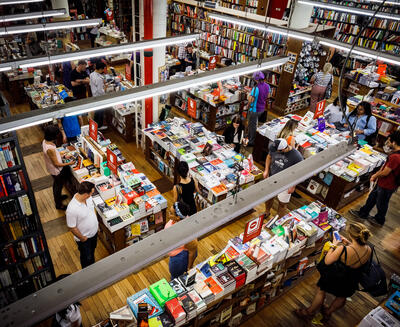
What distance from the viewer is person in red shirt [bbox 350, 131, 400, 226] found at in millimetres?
5508

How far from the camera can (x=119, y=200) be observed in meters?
5.20

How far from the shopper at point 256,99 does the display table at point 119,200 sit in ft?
11.6

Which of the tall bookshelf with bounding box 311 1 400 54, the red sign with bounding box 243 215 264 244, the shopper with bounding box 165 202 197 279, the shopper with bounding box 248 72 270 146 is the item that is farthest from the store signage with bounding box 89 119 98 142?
the tall bookshelf with bounding box 311 1 400 54

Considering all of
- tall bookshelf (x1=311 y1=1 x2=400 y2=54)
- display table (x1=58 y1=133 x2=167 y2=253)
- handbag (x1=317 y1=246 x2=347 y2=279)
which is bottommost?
display table (x1=58 y1=133 x2=167 y2=253)

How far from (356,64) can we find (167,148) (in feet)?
31.9

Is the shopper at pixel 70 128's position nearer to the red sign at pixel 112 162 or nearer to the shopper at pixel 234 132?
the red sign at pixel 112 162

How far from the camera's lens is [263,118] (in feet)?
29.5

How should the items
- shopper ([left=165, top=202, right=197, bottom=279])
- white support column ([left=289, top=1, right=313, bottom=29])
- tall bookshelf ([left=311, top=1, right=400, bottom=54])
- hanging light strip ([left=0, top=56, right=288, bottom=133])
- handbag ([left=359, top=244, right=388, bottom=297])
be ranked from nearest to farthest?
1. hanging light strip ([left=0, top=56, right=288, bottom=133])
2. handbag ([left=359, top=244, right=388, bottom=297])
3. shopper ([left=165, top=202, right=197, bottom=279])
4. white support column ([left=289, top=1, right=313, bottom=29])
5. tall bookshelf ([left=311, top=1, right=400, bottom=54])

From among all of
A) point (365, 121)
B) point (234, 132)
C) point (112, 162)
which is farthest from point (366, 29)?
point (112, 162)

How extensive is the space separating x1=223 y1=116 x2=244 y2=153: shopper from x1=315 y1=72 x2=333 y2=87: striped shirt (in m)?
3.13

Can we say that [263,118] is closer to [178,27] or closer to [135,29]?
[135,29]

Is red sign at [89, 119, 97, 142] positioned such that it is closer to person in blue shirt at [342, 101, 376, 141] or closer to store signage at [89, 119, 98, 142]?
store signage at [89, 119, 98, 142]

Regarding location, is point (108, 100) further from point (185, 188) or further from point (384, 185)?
point (384, 185)

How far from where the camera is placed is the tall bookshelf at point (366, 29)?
11688 mm
